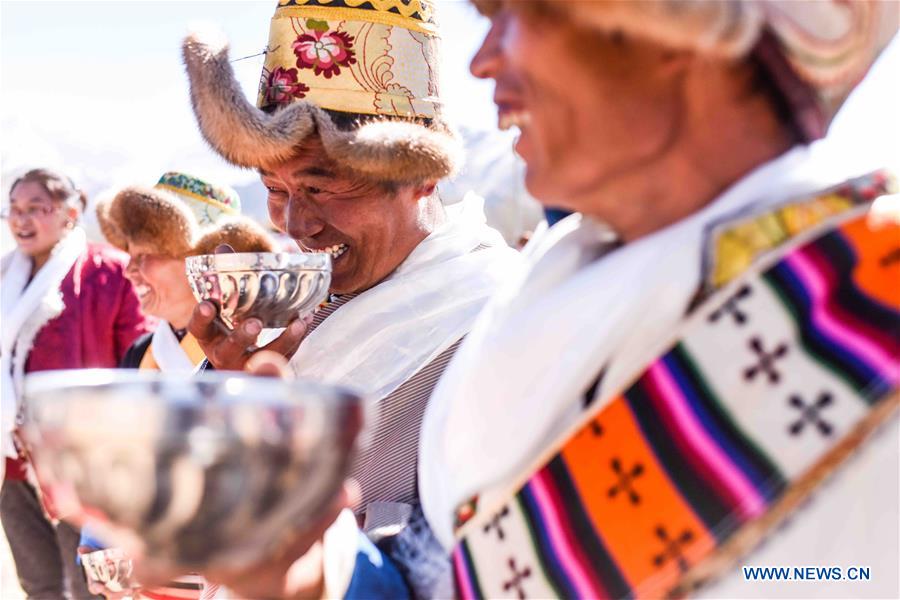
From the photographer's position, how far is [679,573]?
1.27 m

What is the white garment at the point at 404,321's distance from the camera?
2500 mm

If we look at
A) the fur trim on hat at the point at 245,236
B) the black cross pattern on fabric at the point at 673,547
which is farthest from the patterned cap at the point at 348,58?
the black cross pattern on fabric at the point at 673,547

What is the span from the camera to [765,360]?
125 centimetres

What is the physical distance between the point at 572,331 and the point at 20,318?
15.7 ft

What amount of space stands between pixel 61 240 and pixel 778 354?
209 inches

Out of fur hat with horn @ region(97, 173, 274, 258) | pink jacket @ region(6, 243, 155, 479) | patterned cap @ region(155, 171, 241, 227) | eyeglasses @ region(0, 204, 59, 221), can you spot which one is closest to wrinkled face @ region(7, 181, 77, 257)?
eyeglasses @ region(0, 204, 59, 221)

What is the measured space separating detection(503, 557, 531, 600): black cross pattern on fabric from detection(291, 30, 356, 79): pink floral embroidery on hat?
1.56 meters

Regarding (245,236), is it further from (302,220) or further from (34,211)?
(34,211)

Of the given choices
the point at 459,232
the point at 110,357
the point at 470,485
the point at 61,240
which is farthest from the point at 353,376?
the point at 61,240

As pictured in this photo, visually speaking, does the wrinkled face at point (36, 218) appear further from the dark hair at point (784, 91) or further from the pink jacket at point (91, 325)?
the dark hair at point (784, 91)

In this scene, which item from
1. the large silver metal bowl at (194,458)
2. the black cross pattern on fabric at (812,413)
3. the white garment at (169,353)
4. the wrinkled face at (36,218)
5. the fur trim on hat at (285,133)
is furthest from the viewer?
the wrinkled face at (36,218)

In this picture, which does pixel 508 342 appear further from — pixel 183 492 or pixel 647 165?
pixel 183 492

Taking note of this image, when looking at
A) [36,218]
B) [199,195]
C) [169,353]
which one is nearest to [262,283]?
[169,353]

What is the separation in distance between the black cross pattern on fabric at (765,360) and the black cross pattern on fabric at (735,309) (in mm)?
31
